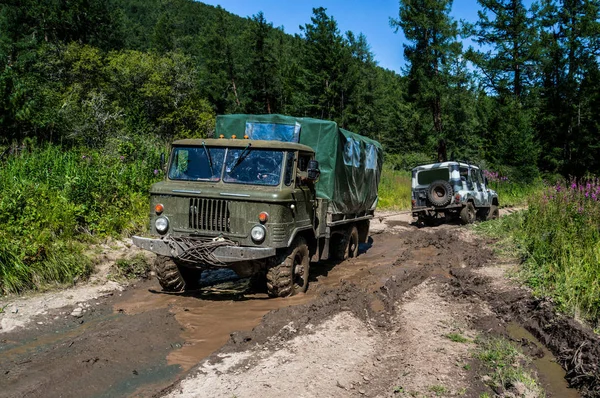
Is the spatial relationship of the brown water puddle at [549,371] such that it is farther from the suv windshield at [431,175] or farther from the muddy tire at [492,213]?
the muddy tire at [492,213]

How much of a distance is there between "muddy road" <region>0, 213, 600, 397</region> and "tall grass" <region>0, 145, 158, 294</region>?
0.65m

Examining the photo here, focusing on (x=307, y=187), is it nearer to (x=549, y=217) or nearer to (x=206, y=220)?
(x=206, y=220)

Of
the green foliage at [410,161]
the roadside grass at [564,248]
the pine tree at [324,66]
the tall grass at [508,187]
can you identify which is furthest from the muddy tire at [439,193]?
the pine tree at [324,66]

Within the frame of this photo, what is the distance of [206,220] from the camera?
22.1 feet

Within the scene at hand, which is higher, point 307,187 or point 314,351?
point 307,187

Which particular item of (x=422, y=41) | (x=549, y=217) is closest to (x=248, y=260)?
(x=549, y=217)

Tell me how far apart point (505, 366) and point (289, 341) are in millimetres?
2227

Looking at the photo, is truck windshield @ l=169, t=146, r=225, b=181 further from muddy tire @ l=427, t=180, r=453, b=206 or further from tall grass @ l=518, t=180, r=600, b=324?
muddy tire @ l=427, t=180, r=453, b=206

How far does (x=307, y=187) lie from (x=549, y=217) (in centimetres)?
519

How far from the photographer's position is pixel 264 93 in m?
47.2

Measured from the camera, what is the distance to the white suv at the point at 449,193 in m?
15.8

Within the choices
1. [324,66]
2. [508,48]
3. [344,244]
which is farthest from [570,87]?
[344,244]

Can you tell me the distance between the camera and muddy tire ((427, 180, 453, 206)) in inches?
615

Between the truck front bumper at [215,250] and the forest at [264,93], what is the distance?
3.21 meters
